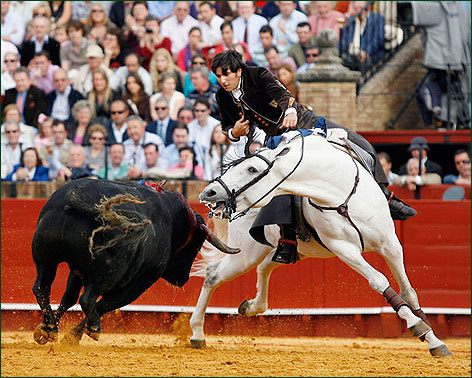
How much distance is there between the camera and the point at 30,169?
445 inches

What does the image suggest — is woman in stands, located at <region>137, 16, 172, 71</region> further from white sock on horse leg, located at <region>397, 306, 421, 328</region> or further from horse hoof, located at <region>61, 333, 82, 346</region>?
white sock on horse leg, located at <region>397, 306, 421, 328</region>

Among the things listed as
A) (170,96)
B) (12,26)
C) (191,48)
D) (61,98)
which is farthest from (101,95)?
(12,26)

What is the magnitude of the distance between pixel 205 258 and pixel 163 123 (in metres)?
3.68

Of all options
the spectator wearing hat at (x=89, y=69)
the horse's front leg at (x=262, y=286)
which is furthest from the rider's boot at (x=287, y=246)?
the spectator wearing hat at (x=89, y=69)

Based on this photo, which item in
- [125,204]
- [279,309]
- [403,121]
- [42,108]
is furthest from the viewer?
[403,121]

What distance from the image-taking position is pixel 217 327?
10594mm

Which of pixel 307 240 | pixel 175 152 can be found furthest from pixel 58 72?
pixel 307 240

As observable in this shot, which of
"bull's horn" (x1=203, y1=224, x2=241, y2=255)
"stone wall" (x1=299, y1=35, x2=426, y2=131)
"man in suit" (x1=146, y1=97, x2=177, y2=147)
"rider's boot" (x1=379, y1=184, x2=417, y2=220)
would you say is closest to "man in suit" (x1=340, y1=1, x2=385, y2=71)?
"stone wall" (x1=299, y1=35, x2=426, y2=131)

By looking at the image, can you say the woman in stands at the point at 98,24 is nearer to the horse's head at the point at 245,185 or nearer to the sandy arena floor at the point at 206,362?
A: the sandy arena floor at the point at 206,362

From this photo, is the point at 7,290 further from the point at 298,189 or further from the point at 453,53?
the point at 453,53

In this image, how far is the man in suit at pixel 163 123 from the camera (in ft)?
38.3

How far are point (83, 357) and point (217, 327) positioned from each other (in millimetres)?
3683

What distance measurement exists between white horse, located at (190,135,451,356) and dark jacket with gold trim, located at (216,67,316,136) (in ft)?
1.85

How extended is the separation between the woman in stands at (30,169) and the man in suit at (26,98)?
4.33 ft
